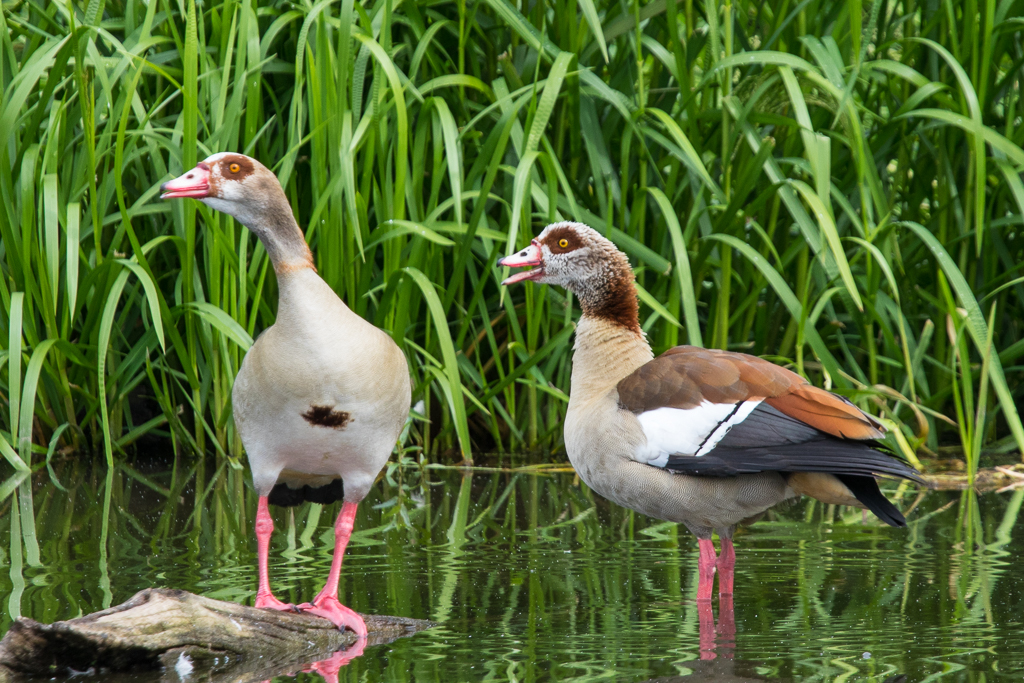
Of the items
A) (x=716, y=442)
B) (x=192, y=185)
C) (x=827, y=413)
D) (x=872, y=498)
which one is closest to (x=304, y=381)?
(x=192, y=185)

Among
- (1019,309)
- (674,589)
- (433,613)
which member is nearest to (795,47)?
(1019,309)

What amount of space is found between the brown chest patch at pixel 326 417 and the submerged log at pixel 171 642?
577 mm

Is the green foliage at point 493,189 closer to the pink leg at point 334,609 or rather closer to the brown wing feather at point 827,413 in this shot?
the brown wing feather at point 827,413

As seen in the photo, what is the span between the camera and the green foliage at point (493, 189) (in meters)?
4.94

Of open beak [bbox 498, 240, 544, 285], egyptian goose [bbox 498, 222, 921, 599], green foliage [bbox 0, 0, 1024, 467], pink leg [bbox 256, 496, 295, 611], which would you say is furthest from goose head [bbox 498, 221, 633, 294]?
pink leg [bbox 256, 496, 295, 611]

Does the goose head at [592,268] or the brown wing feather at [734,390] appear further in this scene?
the goose head at [592,268]

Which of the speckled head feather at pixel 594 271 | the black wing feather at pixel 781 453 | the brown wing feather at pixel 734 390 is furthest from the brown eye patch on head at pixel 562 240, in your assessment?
the black wing feather at pixel 781 453

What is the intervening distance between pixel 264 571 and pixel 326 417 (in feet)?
1.79

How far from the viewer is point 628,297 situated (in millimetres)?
4082

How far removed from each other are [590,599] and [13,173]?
352 cm

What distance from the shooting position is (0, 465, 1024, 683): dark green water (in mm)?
3059

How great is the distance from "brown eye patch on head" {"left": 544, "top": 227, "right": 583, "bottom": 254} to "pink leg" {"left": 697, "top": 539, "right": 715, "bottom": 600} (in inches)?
45.4

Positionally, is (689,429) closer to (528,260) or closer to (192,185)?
(528,260)

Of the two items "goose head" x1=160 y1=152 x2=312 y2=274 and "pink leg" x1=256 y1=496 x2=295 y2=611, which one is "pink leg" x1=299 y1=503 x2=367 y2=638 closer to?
"pink leg" x1=256 y1=496 x2=295 y2=611
